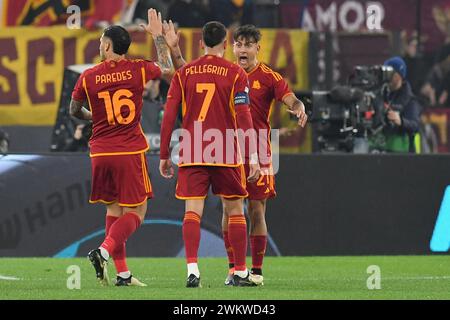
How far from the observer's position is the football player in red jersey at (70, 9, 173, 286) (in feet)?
38.3

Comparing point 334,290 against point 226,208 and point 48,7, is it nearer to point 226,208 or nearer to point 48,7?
point 226,208

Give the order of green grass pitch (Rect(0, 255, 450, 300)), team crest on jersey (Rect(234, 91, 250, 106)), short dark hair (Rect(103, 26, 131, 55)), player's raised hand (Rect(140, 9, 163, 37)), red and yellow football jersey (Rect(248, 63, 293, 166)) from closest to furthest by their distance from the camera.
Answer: green grass pitch (Rect(0, 255, 450, 300)) → team crest on jersey (Rect(234, 91, 250, 106)) → short dark hair (Rect(103, 26, 131, 55)) → player's raised hand (Rect(140, 9, 163, 37)) → red and yellow football jersey (Rect(248, 63, 293, 166))

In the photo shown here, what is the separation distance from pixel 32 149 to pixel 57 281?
7181 millimetres

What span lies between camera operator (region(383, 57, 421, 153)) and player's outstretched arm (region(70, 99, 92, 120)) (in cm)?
654

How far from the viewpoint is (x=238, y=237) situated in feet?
38.4

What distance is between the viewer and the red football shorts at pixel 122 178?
11781 mm

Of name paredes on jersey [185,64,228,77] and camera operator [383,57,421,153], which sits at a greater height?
name paredes on jersey [185,64,228,77]

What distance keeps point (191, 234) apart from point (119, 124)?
3.53ft

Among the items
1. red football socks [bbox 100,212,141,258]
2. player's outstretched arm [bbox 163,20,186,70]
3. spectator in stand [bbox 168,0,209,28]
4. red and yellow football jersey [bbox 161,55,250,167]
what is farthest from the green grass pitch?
spectator in stand [bbox 168,0,209,28]

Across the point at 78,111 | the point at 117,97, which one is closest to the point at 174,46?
the point at 117,97

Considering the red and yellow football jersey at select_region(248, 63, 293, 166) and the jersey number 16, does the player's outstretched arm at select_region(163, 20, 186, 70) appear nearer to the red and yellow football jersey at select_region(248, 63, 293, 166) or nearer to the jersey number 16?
the jersey number 16

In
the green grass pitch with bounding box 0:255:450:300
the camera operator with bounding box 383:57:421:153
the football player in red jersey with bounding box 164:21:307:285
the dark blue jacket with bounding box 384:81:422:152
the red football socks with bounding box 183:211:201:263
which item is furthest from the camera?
the camera operator with bounding box 383:57:421:153
